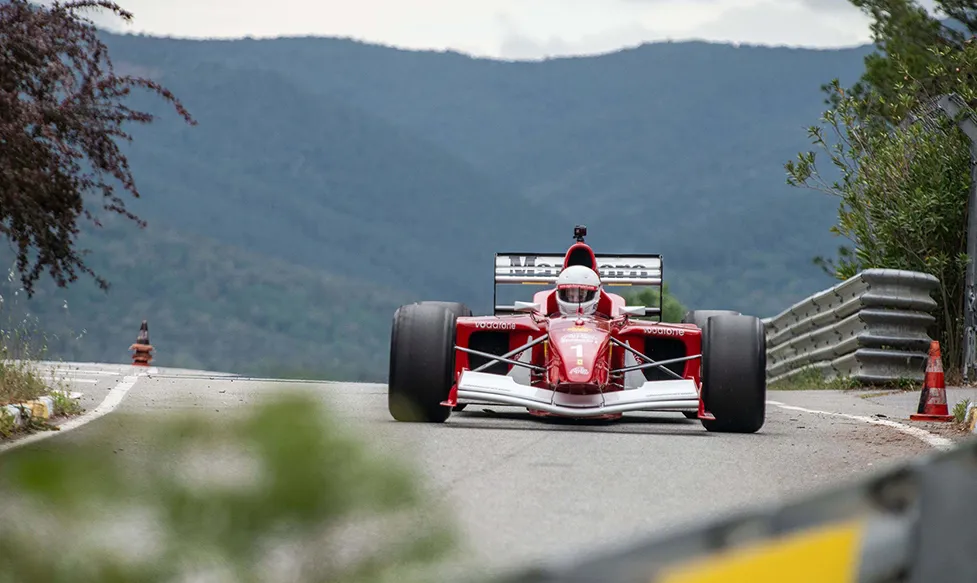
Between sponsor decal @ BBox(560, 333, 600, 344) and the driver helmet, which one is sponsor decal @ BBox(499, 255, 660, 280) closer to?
the driver helmet

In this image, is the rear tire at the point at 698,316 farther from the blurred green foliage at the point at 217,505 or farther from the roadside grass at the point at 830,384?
the blurred green foliage at the point at 217,505

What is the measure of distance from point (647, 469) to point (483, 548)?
3.09m

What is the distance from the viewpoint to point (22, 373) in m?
11.6

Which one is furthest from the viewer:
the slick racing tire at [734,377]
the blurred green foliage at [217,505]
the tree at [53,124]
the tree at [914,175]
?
the tree at [914,175]

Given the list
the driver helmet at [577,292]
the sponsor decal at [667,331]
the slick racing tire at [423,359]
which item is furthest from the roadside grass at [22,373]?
the sponsor decal at [667,331]

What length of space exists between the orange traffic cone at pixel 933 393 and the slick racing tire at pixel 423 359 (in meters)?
4.11

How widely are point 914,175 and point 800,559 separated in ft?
63.8

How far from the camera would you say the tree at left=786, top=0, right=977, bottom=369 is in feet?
63.6

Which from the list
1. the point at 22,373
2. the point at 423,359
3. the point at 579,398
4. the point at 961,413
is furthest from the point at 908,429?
the point at 22,373

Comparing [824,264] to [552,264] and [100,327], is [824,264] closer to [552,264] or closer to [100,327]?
[552,264]

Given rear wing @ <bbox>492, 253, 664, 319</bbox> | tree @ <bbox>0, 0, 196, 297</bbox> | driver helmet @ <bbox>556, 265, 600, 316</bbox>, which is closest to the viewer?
tree @ <bbox>0, 0, 196, 297</bbox>

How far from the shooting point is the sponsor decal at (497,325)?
1175 centimetres

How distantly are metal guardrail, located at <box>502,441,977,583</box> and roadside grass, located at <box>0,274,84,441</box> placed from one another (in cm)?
831

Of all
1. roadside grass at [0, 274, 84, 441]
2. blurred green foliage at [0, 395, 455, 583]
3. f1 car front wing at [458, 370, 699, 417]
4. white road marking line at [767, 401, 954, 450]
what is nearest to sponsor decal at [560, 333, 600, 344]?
f1 car front wing at [458, 370, 699, 417]
